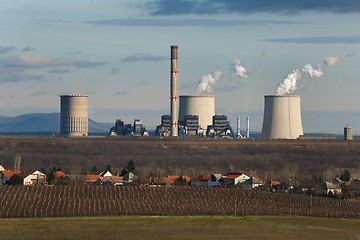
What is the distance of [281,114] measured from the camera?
141 meters

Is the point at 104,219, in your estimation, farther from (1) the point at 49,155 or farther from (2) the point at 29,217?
(1) the point at 49,155

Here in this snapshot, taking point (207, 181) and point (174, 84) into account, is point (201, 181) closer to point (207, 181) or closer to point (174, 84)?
point (207, 181)

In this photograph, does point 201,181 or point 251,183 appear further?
point 201,181

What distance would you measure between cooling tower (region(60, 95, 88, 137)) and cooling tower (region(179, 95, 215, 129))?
15.6 metres

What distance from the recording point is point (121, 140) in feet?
612

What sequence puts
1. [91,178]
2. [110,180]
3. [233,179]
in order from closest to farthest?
1. [110,180]
2. [233,179]
3. [91,178]

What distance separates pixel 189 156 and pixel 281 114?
1589 centimetres

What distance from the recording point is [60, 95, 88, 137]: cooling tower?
589 ft

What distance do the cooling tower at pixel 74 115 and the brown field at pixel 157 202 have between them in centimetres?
10092

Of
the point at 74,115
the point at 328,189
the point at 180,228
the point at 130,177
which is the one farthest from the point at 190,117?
the point at 180,228

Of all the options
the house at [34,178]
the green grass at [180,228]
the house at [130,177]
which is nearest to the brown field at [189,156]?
the house at [130,177]

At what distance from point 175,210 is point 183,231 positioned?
954 cm

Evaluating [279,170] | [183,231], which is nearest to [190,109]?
[279,170]

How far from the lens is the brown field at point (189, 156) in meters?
122
